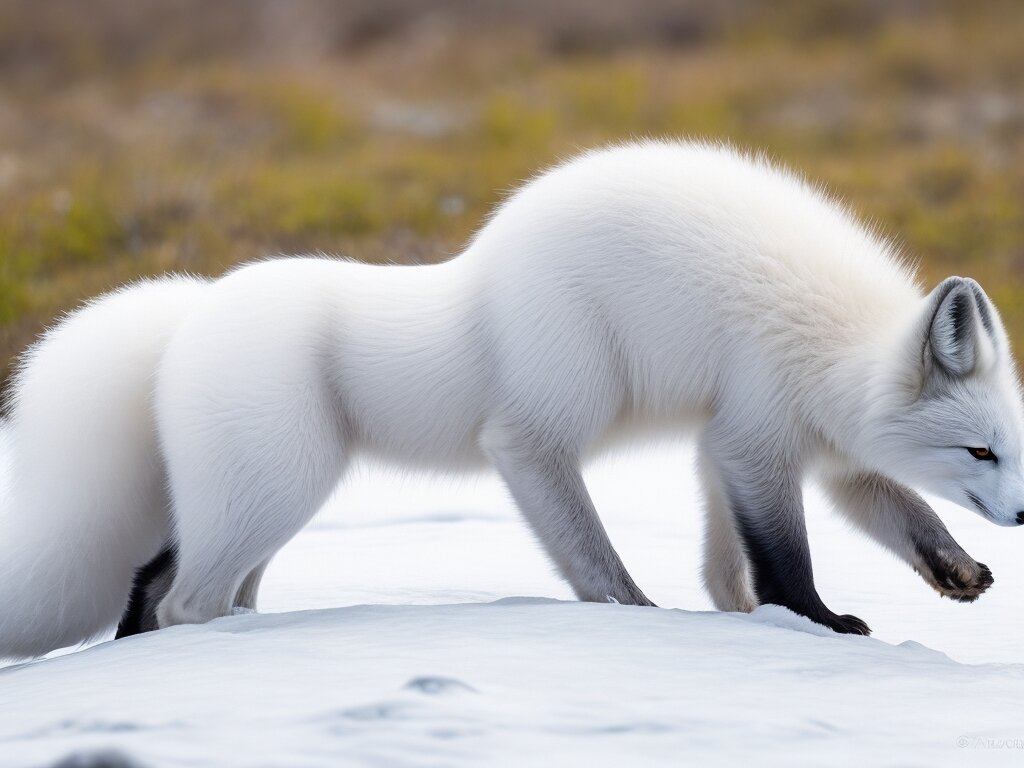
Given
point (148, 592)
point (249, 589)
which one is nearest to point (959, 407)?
point (249, 589)

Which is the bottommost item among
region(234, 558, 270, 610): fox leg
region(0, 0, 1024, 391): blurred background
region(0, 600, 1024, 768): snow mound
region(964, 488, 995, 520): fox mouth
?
region(0, 600, 1024, 768): snow mound

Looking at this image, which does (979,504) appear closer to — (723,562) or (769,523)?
(769,523)

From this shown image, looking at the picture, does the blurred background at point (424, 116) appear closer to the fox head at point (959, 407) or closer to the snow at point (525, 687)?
the snow at point (525, 687)

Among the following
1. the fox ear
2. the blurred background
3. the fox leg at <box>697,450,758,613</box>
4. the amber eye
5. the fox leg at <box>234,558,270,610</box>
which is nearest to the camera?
the fox ear

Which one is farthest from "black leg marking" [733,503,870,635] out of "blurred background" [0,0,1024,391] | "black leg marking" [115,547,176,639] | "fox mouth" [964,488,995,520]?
"blurred background" [0,0,1024,391]

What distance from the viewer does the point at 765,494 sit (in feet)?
12.4

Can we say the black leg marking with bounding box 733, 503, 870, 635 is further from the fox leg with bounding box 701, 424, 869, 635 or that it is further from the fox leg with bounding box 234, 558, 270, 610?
the fox leg with bounding box 234, 558, 270, 610

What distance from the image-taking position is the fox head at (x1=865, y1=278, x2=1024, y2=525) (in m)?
3.52

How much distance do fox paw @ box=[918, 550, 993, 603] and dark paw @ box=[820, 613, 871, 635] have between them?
40cm

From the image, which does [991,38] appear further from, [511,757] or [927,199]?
[511,757]

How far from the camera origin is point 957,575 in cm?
397

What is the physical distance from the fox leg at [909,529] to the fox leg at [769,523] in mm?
409

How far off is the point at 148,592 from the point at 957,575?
2567 millimetres

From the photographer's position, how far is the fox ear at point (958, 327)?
345cm
